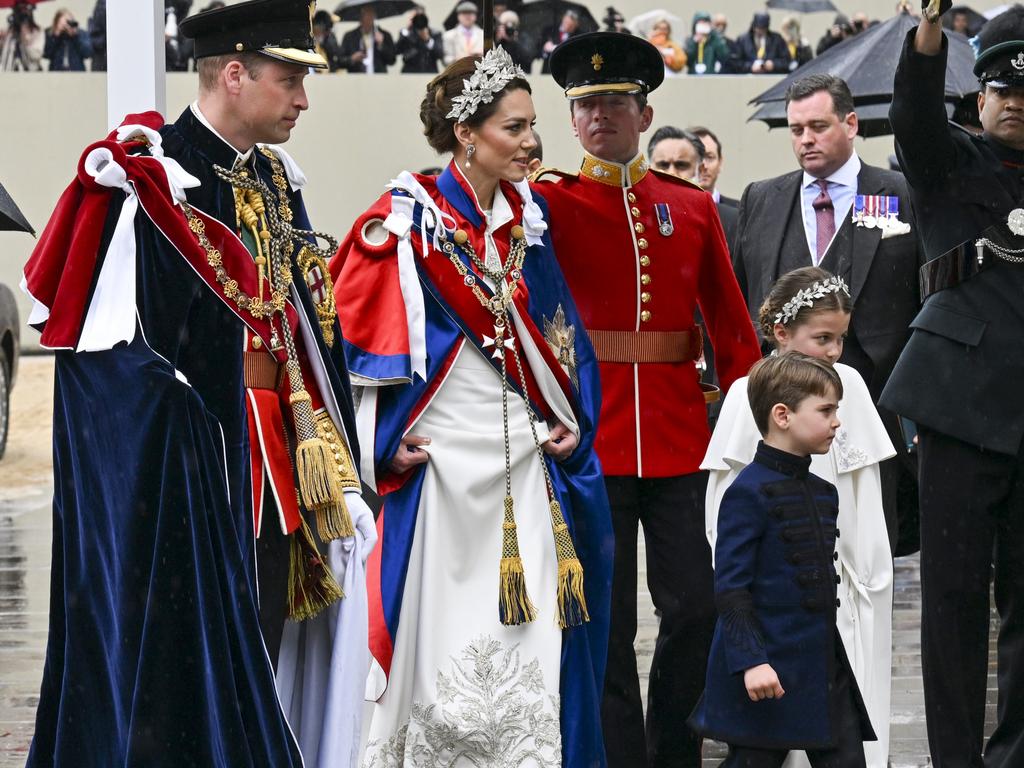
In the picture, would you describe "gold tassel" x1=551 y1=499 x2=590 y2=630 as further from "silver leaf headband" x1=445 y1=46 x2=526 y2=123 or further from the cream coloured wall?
the cream coloured wall

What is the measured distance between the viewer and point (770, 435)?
15.1ft

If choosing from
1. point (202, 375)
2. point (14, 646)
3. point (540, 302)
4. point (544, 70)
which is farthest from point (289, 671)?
point (544, 70)

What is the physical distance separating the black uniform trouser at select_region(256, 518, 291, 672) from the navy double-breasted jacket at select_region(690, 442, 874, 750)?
1.09 m

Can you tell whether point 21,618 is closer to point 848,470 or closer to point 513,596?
point 513,596

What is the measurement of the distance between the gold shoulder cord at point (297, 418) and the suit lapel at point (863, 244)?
8.60 feet

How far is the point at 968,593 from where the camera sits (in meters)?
4.83

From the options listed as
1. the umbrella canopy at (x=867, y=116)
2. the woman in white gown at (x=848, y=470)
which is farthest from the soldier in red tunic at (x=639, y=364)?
the umbrella canopy at (x=867, y=116)

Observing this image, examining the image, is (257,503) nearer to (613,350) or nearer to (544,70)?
(613,350)

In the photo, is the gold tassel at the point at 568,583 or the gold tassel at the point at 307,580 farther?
the gold tassel at the point at 568,583

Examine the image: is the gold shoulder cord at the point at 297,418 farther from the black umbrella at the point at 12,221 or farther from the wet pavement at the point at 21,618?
the black umbrella at the point at 12,221

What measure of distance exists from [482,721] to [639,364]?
3.84ft

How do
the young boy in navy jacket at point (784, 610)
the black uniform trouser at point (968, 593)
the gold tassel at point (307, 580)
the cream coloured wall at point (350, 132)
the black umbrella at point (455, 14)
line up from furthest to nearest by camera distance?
the black umbrella at point (455, 14)
the cream coloured wall at point (350, 132)
the black uniform trouser at point (968, 593)
the young boy in navy jacket at point (784, 610)
the gold tassel at point (307, 580)

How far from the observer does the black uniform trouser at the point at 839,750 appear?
14.5 feet

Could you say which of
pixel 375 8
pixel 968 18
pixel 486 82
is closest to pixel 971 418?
pixel 486 82
